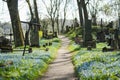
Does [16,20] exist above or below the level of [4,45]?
above

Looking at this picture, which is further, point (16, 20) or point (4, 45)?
point (16, 20)

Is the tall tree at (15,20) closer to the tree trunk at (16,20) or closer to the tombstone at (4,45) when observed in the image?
the tree trunk at (16,20)

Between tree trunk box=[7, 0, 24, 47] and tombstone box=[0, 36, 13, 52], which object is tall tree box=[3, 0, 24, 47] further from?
tombstone box=[0, 36, 13, 52]

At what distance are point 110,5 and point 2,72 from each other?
27.9 metres

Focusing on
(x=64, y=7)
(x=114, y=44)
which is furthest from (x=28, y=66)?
(x=64, y=7)

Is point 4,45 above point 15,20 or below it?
below

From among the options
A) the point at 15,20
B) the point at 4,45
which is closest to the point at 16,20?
the point at 15,20

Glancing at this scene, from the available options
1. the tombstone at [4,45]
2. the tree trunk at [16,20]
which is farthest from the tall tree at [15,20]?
the tombstone at [4,45]

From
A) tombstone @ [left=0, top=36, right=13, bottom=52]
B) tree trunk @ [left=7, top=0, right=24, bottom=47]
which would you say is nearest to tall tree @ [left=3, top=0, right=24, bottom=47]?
tree trunk @ [left=7, top=0, right=24, bottom=47]

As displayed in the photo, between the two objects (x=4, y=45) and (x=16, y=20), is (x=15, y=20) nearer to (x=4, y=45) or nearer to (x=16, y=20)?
(x=16, y=20)

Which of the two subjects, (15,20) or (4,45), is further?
(15,20)

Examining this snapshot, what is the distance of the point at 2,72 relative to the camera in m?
15.3

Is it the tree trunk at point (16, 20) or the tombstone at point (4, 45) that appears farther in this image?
the tree trunk at point (16, 20)

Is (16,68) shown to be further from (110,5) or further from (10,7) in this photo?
(110,5)
